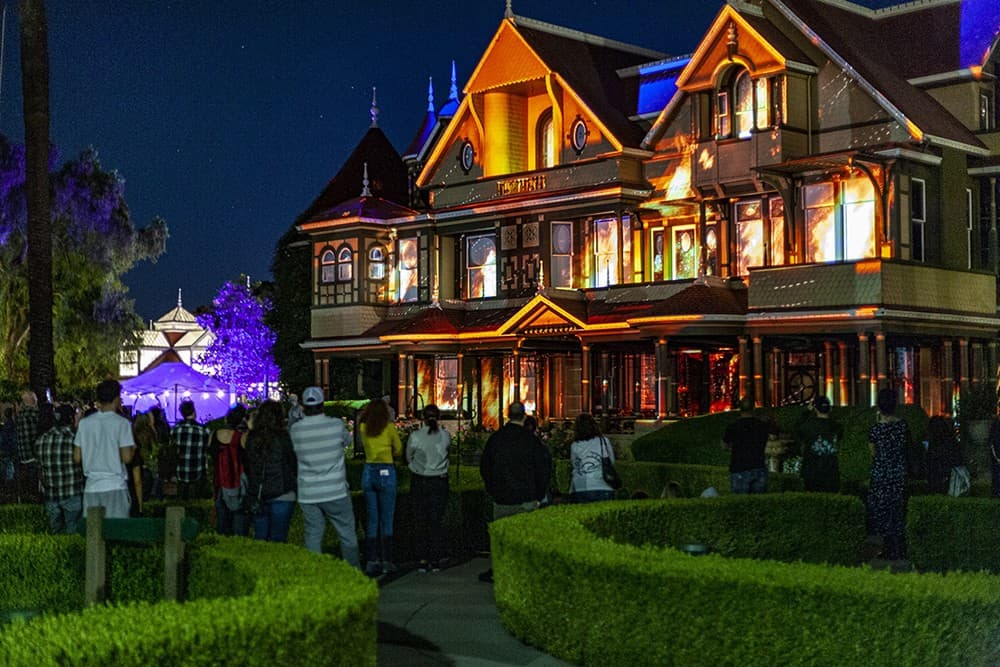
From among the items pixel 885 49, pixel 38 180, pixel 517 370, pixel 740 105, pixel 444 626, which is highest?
pixel 885 49

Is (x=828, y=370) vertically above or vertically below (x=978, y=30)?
below

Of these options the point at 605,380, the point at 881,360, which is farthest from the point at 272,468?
the point at 605,380

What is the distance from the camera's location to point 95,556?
398 inches

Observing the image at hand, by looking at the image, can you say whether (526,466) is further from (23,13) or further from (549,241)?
(549,241)

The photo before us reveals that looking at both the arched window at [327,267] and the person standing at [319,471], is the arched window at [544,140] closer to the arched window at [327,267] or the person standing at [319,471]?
the arched window at [327,267]

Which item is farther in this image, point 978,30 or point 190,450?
point 978,30

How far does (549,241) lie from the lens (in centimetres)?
4153

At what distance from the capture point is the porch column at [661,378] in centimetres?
3578

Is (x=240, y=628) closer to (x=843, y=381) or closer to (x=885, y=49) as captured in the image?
(x=843, y=381)

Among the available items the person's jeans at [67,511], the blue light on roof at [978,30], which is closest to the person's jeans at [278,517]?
the person's jeans at [67,511]

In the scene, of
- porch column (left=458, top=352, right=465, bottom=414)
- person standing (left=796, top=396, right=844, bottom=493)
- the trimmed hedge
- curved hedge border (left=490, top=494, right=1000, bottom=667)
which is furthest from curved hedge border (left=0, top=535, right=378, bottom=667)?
porch column (left=458, top=352, right=465, bottom=414)

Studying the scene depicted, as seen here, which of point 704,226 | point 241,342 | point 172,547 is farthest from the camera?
point 241,342

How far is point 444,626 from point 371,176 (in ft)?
129

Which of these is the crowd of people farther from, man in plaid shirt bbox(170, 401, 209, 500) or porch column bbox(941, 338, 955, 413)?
porch column bbox(941, 338, 955, 413)
